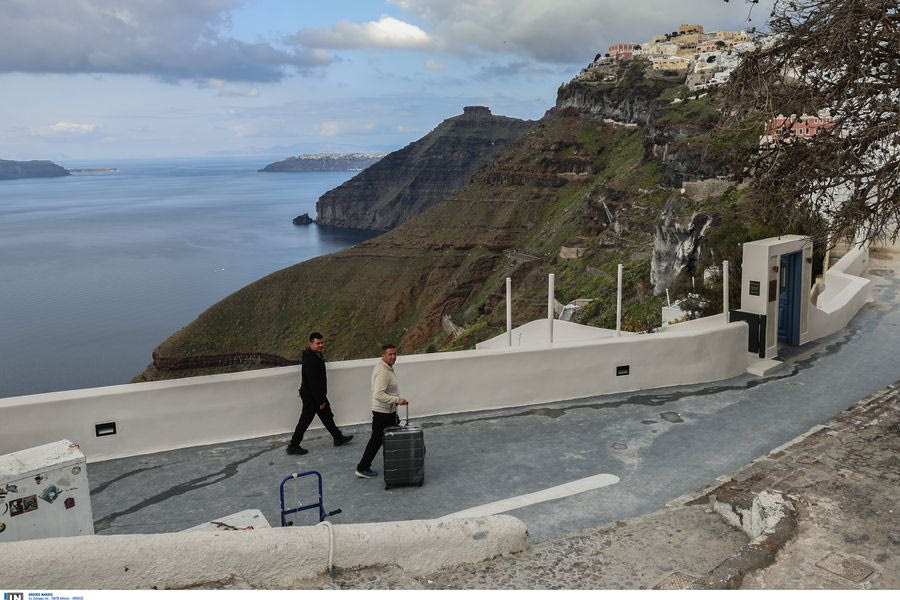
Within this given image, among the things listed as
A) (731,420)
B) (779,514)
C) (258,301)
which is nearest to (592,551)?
(779,514)

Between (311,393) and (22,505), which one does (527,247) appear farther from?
(22,505)

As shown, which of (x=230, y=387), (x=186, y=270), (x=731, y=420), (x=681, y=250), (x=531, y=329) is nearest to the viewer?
(x=230, y=387)

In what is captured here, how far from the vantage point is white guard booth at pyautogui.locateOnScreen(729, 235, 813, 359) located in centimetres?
1247

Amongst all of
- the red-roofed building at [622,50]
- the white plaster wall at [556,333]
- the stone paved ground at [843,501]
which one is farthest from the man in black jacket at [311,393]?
the red-roofed building at [622,50]

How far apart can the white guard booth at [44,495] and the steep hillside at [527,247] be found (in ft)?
148

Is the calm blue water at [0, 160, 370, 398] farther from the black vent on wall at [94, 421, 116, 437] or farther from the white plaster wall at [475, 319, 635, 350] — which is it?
the black vent on wall at [94, 421, 116, 437]

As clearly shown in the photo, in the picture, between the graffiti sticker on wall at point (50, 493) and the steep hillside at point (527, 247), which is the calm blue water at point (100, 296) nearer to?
the steep hillside at point (527, 247)

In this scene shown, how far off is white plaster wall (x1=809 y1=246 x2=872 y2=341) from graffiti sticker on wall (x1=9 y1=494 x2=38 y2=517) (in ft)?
43.1

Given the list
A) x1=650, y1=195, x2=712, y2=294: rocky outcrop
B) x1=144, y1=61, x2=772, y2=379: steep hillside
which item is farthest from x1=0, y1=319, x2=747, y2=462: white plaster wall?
x1=650, y1=195, x2=712, y2=294: rocky outcrop

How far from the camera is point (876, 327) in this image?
1574cm

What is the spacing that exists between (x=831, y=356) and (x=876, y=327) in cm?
320

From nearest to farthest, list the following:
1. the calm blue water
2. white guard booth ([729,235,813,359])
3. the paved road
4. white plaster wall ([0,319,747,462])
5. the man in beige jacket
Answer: the paved road → the man in beige jacket → white plaster wall ([0,319,747,462]) → white guard booth ([729,235,813,359]) → the calm blue water

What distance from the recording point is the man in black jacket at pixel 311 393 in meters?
8.45

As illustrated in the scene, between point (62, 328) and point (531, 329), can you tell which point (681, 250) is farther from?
point (62, 328)
